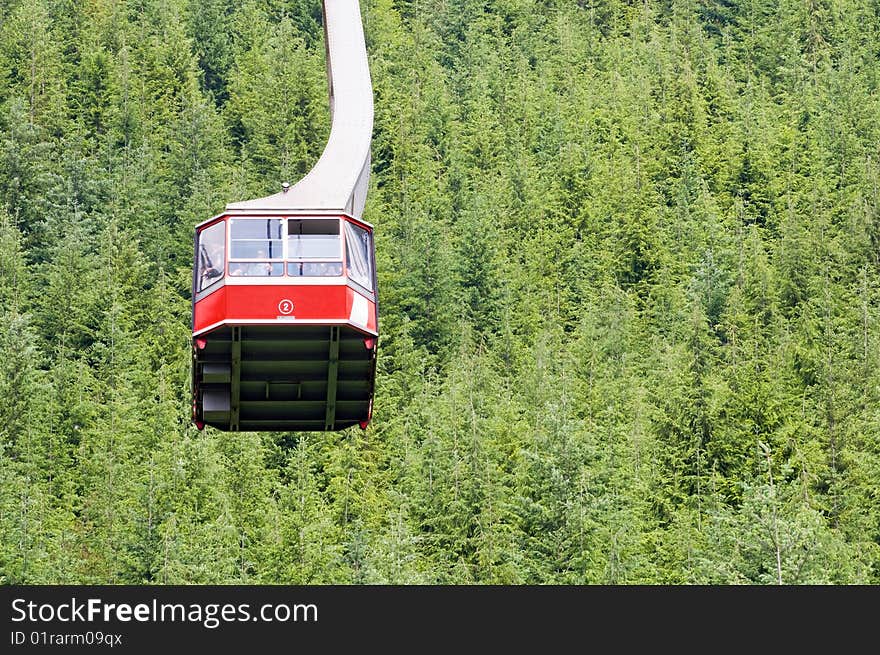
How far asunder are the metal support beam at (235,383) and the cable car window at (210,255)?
1.01m

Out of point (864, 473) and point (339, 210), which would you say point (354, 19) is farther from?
point (864, 473)

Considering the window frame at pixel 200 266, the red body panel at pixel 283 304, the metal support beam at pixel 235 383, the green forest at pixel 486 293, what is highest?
the green forest at pixel 486 293

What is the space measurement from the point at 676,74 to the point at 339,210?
4922 inches

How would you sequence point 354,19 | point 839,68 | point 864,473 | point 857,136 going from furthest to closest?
point 839,68 → point 857,136 → point 864,473 → point 354,19

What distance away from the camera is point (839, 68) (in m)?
173

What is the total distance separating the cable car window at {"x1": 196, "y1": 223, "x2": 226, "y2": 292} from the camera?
1500 inches

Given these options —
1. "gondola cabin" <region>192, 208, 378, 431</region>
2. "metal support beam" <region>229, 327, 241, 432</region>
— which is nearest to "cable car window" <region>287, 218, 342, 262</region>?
"gondola cabin" <region>192, 208, 378, 431</region>

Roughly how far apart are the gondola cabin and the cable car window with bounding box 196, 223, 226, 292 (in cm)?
2

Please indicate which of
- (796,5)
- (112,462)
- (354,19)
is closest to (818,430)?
(112,462)

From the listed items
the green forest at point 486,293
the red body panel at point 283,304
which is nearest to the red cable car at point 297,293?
the red body panel at point 283,304

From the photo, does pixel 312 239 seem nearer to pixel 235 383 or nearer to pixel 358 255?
pixel 358 255

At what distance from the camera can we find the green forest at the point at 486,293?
8056 cm

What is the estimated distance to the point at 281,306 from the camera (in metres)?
37.7

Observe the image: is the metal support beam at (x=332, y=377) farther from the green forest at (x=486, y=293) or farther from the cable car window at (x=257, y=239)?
the green forest at (x=486, y=293)
